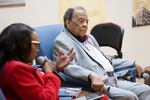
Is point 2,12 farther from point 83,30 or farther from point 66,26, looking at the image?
point 83,30

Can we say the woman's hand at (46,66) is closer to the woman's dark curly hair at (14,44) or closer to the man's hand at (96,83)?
the woman's dark curly hair at (14,44)

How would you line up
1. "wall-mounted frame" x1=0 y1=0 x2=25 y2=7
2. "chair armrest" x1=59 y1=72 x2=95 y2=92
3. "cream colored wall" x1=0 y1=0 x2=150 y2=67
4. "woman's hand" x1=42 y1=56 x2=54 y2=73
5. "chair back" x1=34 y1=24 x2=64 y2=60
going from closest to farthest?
"woman's hand" x1=42 y1=56 x2=54 y2=73 → "chair armrest" x1=59 y1=72 x2=95 y2=92 → "chair back" x1=34 y1=24 x2=64 y2=60 → "wall-mounted frame" x1=0 y1=0 x2=25 y2=7 → "cream colored wall" x1=0 y1=0 x2=150 y2=67

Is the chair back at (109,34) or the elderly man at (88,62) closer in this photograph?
the elderly man at (88,62)

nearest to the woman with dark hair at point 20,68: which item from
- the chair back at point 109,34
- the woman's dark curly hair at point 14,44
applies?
the woman's dark curly hair at point 14,44

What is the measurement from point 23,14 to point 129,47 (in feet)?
8.36

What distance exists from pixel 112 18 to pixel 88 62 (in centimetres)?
232

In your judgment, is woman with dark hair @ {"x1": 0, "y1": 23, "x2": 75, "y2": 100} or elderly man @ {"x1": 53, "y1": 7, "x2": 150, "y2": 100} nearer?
woman with dark hair @ {"x1": 0, "y1": 23, "x2": 75, "y2": 100}

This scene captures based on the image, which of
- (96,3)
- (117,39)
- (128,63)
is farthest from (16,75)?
(96,3)

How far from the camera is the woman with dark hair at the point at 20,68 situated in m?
1.32

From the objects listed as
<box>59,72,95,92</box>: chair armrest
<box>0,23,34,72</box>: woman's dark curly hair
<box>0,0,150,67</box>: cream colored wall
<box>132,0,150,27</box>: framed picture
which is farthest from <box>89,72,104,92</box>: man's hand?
<box>132,0,150,27</box>: framed picture

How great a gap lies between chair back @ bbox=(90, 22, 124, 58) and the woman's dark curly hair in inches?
87.3

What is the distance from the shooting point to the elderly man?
→ 222 cm

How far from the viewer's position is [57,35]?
103 inches

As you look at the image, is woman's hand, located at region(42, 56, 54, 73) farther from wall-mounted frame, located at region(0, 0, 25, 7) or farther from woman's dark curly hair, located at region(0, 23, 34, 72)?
wall-mounted frame, located at region(0, 0, 25, 7)
